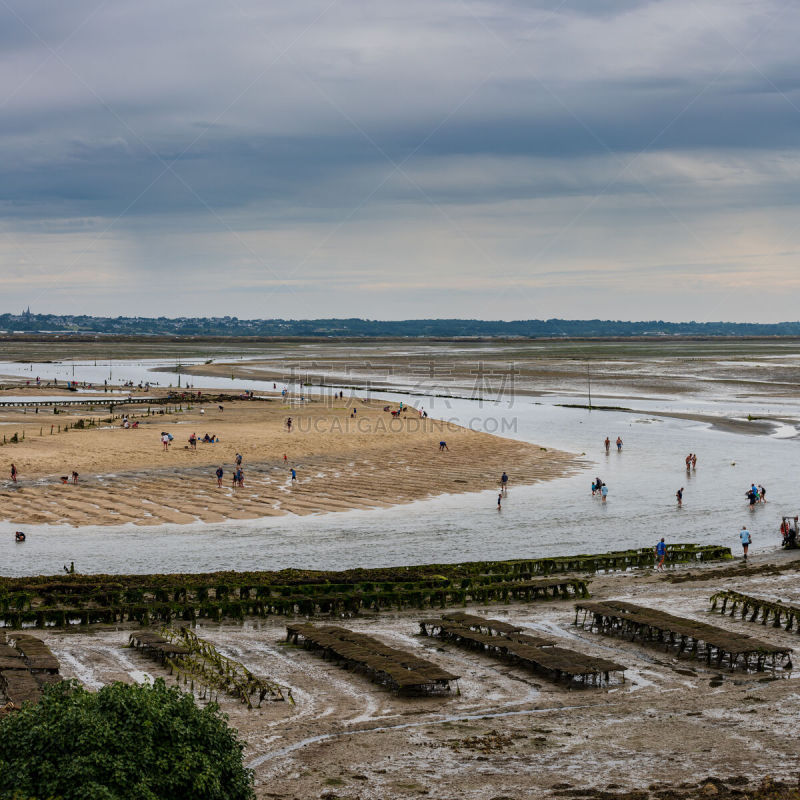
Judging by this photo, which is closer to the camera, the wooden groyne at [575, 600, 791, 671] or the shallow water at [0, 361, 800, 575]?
the wooden groyne at [575, 600, 791, 671]

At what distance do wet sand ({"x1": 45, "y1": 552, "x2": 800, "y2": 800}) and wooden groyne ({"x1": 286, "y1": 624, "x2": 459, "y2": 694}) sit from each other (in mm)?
417

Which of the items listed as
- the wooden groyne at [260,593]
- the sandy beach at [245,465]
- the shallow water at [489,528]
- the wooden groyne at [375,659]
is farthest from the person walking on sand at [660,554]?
the sandy beach at [245,465]

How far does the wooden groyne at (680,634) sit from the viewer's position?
2583cm

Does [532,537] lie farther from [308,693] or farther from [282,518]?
[308,693]

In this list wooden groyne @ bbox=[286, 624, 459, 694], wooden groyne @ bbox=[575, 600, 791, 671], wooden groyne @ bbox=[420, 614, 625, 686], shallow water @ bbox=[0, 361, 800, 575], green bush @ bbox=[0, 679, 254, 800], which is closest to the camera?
green bush @ bbox=[0, 679, 254, 800]

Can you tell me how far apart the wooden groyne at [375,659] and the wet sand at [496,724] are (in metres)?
0.42

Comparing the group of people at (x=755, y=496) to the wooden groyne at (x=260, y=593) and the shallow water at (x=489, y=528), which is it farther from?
the wooden groyne at (x=260, y=593)

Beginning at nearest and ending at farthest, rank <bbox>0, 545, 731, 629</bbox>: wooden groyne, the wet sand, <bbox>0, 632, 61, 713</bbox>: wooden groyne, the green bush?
the green bush → the wet sand → <bbox>0, 632, 61, 713</bbox>: wooden groyne → <bbox>0, 545, 731, 629</bbox>: wooden groyne

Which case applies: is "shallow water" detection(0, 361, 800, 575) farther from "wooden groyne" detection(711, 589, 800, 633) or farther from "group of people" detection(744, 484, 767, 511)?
"wooden groyne" detection(711, 589, 800, 633)

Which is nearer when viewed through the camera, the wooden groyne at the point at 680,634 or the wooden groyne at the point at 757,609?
the wooden groyne at the point at 680,634

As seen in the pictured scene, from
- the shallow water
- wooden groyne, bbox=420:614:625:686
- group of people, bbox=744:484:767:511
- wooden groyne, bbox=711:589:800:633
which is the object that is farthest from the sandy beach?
wooden groyne, bbox=711:589:800:633

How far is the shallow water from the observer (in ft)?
130

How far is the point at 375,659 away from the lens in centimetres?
2506

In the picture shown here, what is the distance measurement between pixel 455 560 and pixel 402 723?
62.4ft
